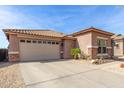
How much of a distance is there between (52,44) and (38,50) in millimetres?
2232

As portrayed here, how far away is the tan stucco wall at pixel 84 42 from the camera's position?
48.1ft

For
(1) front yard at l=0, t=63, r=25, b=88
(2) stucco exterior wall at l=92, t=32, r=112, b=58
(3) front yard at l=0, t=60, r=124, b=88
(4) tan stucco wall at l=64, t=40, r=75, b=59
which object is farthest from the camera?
(4) tan stucco wall at l=64, t=40, r=75, b=59

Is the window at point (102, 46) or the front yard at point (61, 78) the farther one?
the window at point (102, 46)

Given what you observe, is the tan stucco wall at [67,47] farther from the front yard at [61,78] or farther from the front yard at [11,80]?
the front yard at [11,80]

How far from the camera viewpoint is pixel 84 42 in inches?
604

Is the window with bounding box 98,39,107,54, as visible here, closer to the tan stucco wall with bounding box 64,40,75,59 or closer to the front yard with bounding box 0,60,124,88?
the tan stucco wall with bounding box 64,40,75,59

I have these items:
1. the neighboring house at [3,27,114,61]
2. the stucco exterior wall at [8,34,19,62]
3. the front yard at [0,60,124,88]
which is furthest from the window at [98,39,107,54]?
the stucco exterior wall at [8,34,19,62]

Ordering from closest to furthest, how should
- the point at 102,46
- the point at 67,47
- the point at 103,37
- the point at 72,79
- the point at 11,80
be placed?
the point at 11,80 → the point at 72,79 → the point at 103,37 → the point at 102,46 → the point at 67,47

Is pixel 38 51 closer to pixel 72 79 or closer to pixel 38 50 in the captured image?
pixel 38 50

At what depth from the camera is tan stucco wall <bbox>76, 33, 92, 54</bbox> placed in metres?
14.6

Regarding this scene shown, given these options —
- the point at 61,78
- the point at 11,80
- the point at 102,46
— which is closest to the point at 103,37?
the point at 102,46

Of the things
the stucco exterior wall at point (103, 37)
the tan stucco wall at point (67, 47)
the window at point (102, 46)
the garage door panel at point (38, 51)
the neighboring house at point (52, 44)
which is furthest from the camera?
the tan stucco wall at point (67, 47)

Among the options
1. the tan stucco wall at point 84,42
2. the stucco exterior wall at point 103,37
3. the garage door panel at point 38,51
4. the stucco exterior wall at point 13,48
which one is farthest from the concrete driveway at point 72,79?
the tan stucco wall at point 84,42
